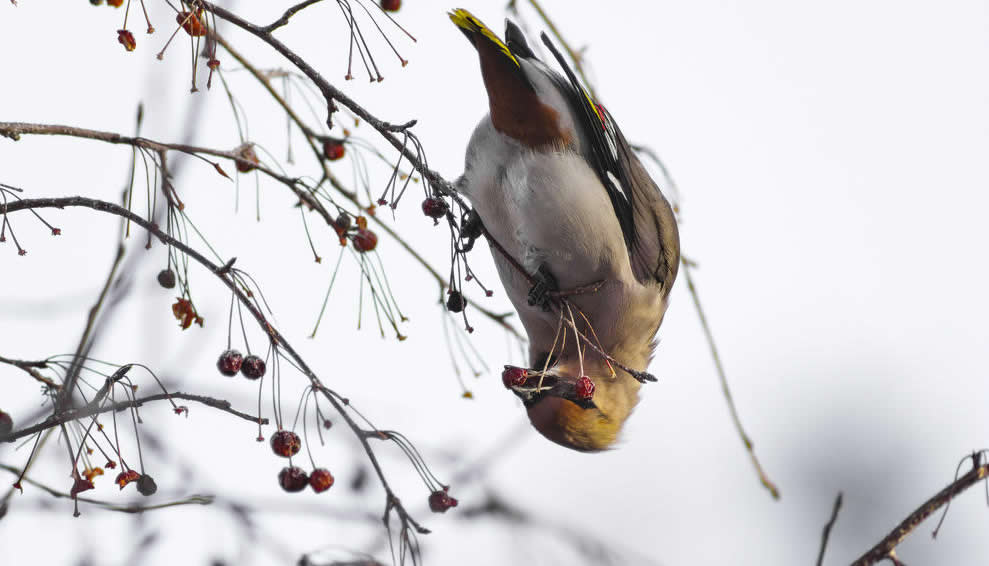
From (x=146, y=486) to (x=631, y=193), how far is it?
245cm

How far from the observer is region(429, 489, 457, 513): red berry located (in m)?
2.79

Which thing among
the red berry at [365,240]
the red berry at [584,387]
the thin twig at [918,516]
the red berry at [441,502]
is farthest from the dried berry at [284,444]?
the thin twig at [918,516]

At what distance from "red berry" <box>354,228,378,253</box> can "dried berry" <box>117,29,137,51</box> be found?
0.85 meters

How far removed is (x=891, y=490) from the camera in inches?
902

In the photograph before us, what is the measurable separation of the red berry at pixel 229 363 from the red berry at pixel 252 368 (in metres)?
0.02

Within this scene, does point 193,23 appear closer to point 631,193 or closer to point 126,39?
point 126,39

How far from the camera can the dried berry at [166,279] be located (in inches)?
109

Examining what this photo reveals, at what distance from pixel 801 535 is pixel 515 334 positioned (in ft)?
56.2

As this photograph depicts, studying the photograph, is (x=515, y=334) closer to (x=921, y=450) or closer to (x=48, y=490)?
(x=48, y=490)

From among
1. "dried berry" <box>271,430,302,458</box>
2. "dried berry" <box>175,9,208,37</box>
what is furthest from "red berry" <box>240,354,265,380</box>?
"dried berry" <box>175,9,208,37</box>

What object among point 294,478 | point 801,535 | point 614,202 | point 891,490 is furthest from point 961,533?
point 294,478

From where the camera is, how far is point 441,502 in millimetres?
2795

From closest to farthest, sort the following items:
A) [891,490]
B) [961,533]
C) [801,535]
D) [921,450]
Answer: [961,533] → [801,535] → [891,490] → [921,450]

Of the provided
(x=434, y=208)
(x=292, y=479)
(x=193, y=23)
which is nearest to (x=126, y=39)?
(x=193, y=23)
